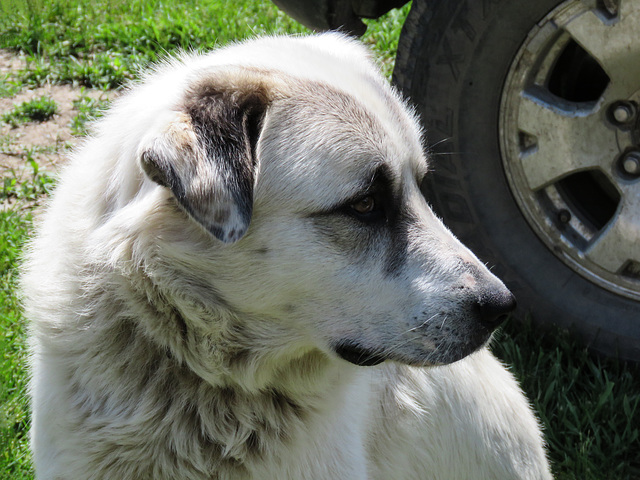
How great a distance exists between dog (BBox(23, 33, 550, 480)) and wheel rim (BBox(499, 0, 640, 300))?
1212 millimetres

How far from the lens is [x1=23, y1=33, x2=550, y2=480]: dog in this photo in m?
2.31

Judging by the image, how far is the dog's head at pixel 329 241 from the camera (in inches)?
90.8

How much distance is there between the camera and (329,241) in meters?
2.31

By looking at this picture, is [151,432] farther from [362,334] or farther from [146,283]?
[362,334]

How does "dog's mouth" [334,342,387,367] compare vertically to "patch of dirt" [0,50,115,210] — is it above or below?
above

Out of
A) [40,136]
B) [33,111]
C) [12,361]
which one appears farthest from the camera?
[33,111]

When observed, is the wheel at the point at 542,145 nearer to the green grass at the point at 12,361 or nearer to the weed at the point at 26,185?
the green grass at the point at 12,361

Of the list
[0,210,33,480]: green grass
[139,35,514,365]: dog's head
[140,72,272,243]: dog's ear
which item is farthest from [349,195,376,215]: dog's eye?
[0,210,33,480]: green grass

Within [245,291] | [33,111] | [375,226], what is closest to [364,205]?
[375,226]

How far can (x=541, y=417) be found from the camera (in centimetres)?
369

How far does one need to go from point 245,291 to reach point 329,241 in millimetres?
290

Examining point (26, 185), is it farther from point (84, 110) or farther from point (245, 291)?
point (245, 291)

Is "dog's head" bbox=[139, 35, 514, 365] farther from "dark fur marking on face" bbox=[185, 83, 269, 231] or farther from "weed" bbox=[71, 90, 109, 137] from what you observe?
"weed" bbox=[71, 90, 109, 137]

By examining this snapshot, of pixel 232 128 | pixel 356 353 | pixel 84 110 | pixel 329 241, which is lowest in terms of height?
pixel 84 110
